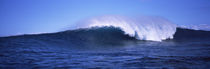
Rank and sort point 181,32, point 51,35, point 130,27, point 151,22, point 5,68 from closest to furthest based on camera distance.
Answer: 1. point 5,68
2. point 51,35
3. point 130,27
4. point 151,22
5. point 181,32

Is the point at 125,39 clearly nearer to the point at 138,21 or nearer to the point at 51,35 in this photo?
the point at 138,21

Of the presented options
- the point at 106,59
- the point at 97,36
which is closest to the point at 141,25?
the point at 97,36

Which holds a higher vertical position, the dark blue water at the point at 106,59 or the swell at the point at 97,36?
the swell at the point at 97,36

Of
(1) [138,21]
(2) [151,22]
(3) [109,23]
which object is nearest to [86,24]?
(3) [109,23]

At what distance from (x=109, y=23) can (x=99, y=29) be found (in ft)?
3.10

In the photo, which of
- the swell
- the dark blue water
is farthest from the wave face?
the dark blue water

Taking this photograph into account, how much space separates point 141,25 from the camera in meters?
12.0

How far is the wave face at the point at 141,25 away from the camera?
11.5 meters

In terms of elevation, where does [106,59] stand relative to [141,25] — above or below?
below

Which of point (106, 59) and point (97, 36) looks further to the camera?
point (97, 36)

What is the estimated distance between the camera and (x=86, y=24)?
12438mm

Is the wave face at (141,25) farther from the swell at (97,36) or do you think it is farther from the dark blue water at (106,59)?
the dark blue water at (106,59)

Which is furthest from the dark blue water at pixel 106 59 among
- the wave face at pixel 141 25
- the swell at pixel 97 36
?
the wave face at pixel 141 25

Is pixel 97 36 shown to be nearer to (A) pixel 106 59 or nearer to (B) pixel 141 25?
(B) pixel 141 25
